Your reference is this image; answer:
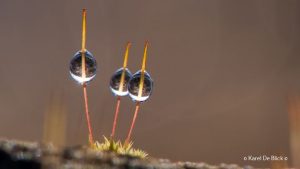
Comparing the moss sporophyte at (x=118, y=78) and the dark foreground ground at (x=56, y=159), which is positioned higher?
the moss sporophyte at (x=118, y=78)

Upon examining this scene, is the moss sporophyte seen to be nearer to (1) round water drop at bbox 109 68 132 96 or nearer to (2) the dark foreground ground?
(1) round water drop at bbox 109 68 132 96

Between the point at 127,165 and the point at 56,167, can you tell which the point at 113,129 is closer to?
the point at 127,165

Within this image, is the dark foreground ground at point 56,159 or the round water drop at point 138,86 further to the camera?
the round water drop at point 138,86

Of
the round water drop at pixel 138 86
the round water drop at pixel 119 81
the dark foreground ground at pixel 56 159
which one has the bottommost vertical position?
the dark foreground ground at pixel 56 159

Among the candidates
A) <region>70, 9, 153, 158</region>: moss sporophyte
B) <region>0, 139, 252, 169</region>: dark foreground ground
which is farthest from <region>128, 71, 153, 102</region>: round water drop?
<region>0, 139, 252, 169</region>: dark foreground ground

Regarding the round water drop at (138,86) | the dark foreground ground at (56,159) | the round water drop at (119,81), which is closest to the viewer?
the dark foreground ground at (56,159)

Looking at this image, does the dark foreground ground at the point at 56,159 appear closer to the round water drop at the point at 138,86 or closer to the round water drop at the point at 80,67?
the round water drop at the point at 138,86

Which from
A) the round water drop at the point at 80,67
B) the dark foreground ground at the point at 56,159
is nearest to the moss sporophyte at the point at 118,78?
the round water drop at the point at 80,67
